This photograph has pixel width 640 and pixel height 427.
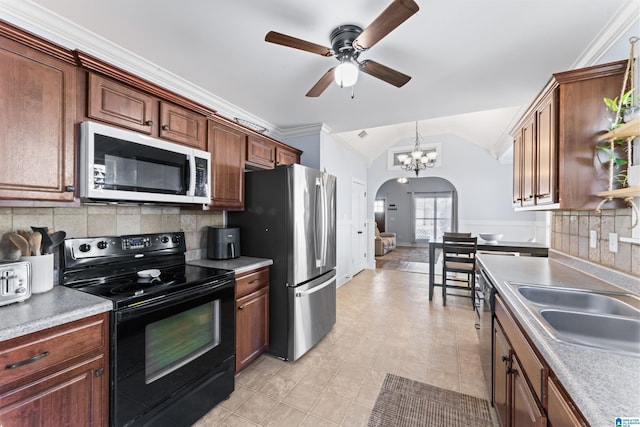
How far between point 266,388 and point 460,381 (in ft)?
5.05

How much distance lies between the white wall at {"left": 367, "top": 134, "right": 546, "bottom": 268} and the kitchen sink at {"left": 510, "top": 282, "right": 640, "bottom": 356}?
4739mm

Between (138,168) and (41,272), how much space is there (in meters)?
0.75

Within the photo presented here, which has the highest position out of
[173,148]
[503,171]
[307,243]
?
[503,171]

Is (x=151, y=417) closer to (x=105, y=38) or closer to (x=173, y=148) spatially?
(x=173, y=148)

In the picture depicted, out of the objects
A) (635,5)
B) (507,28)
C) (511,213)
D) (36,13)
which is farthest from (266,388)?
(511,213)

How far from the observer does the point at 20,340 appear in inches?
41.0

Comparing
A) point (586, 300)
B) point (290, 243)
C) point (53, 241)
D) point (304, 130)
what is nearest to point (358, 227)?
point (304, 130)

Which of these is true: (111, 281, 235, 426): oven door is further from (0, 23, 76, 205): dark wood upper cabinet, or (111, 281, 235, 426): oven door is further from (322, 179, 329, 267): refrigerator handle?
(322, 179, 329, 267): refrigerator handle

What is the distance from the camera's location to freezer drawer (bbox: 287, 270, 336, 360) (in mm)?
2348

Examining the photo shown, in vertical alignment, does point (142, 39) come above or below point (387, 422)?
above

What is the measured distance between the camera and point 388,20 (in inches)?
52.5

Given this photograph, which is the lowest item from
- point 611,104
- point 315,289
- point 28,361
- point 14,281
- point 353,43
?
point 315,289

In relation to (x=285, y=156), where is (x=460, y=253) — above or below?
below

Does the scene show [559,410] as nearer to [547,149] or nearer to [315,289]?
[547,149]
